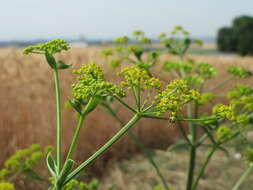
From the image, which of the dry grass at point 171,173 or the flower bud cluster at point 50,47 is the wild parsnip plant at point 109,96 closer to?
the flower bud cluster at point 50,47

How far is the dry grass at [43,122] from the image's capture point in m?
4.12

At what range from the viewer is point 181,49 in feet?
7.99

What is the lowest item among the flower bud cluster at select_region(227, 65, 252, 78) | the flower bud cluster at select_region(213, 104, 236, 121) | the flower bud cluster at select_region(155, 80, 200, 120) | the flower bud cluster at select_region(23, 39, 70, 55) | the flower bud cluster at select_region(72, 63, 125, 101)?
the flower bud cluster at select_region(227, 65, 252, 78)

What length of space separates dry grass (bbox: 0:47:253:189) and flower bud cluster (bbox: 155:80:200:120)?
318 cm

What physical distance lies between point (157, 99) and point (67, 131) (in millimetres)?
3666

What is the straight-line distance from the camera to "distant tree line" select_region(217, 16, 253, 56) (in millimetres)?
44250

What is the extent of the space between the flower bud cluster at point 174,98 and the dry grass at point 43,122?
3.18 metres

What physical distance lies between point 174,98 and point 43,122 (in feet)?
11.4

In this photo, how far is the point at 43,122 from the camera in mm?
4316

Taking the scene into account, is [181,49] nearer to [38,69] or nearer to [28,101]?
[28,101]

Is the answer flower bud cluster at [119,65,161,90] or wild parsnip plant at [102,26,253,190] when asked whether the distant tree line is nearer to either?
wild parsnip plant at [102,26,253,190]

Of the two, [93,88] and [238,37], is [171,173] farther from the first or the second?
[238,37]

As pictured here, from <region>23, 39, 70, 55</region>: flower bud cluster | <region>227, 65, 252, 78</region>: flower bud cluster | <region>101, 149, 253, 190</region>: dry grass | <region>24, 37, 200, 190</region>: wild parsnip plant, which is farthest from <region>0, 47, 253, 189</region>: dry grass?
<region>24, 37, 200, 190</region>: wild parsnip plant

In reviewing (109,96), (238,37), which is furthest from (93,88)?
(238,37)
